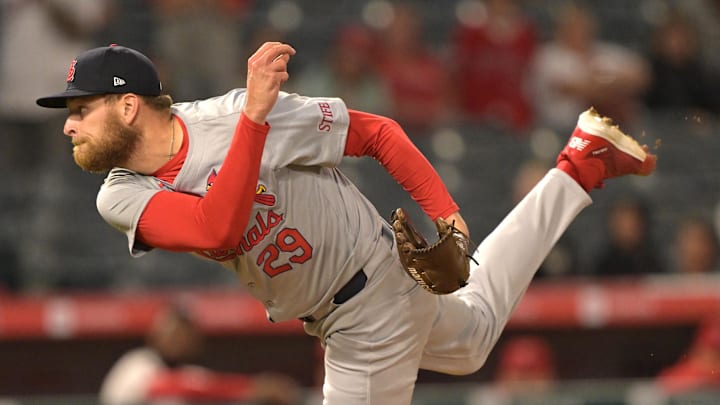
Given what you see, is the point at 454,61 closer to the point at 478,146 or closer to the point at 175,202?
the point at 478,146

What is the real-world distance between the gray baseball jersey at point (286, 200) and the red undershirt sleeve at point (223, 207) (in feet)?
0.41

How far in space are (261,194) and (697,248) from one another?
447 cm

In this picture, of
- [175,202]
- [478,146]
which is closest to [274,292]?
[175,202]

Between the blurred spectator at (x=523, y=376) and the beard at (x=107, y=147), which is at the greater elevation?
the beard at (x=107, y=147)

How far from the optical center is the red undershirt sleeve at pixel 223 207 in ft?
12.8

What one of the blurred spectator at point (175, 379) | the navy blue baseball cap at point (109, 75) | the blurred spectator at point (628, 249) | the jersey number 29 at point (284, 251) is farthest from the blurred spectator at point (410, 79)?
the navy blue baseball cap at point (109, 75)

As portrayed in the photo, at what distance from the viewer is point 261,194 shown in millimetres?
4207

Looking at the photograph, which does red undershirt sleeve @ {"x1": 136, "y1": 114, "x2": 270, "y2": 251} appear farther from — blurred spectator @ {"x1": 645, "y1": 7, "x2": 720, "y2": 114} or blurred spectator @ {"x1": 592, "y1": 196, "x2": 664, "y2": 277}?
blurred spectator @ {"x1": 645, "y1": 7, "x2": 720, "y2": 114}

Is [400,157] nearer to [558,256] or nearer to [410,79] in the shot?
[558,256]

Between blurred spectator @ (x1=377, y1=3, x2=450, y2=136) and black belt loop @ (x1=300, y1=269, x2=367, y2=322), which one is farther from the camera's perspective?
blurred spectator @ (x1=377, y1=3, x2=450, y2=136)

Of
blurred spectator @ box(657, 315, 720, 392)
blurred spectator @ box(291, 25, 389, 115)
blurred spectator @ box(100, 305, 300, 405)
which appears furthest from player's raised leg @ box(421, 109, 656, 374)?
blurred spectator @ box(291, 25, 389, 115)

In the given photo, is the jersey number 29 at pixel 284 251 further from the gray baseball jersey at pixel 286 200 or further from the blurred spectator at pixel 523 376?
the blurred spectator at pixel 523 376

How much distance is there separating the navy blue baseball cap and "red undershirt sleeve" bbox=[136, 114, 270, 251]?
0.41 meters

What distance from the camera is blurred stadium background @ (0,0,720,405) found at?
790 cm
